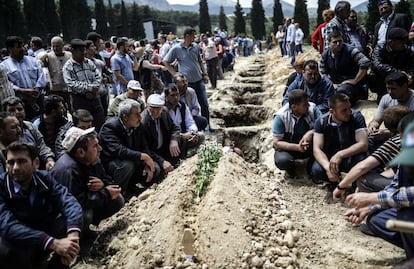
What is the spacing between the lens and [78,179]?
3947 millimetres

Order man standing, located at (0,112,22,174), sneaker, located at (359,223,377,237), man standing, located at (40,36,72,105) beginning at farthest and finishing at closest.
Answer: man standing, located at (40,36,72,105), man standing, located at (0,112,22,174), sneaker, located at (359,223,377,237)

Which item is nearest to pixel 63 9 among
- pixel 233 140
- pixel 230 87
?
pixel 230 87

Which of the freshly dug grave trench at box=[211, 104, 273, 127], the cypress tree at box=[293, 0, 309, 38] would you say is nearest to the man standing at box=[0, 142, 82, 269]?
the freshly dug grave trench at box=[211, 104, 273, 127]

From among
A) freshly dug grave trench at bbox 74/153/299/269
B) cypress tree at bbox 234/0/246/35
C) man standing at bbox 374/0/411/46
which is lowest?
freshly dug grave trench at bbox 74/153/299/269

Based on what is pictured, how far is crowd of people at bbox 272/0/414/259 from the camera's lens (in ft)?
10.8

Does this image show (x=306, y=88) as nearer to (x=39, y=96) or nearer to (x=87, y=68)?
(x=87, y=68)

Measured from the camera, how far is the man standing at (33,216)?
324 cm

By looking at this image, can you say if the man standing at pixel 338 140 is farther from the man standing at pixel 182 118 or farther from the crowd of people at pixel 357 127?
the man standing at pixel 182 118

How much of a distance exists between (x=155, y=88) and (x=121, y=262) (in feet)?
19.4

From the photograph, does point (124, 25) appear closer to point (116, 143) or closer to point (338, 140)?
point (116, 143)

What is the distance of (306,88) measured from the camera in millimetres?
6117

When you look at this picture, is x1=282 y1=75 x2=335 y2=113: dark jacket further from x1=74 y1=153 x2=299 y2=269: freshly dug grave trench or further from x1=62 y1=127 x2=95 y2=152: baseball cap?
x1=62 y1=127 x2=95 y2=152: baseball cap

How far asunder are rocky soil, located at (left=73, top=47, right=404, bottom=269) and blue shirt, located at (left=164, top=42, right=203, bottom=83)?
114 inches

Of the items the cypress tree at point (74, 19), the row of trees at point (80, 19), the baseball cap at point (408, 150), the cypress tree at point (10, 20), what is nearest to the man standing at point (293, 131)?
the baseball cap at point (408, 150)
